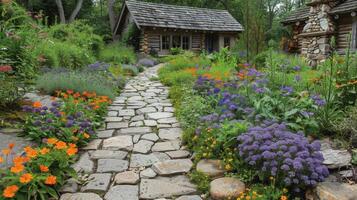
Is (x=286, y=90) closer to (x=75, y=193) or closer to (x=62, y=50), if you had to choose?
(x=75, y=193)

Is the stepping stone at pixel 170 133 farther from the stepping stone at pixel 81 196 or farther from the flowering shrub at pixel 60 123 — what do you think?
the stepping stone at pixel 81 196

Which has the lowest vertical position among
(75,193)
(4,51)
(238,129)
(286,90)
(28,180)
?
(75,193)

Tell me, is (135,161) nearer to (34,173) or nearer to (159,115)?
(34,173)

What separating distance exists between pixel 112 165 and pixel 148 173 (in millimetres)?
480

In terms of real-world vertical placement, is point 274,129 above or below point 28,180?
above

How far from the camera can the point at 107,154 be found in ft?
12.5

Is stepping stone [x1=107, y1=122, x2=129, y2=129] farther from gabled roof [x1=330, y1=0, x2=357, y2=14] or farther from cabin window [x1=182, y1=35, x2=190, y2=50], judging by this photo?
cabin window [x1=182, y1=35, x2=190, y2=50]

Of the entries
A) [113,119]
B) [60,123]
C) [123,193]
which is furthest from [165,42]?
[123,193]

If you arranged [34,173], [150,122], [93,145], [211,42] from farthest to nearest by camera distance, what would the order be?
[211,42]
[150,122]
[93,145]
[34,173]

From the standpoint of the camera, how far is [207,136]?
12.5 feet

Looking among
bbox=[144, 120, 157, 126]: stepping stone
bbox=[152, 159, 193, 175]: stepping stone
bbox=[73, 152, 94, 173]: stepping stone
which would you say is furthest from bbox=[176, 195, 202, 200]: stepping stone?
bbox=[144, 120, 157, 126]: stepping stone

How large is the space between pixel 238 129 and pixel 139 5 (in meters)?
16.8

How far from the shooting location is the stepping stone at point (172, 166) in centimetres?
338

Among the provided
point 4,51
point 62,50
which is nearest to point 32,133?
point 4,51
